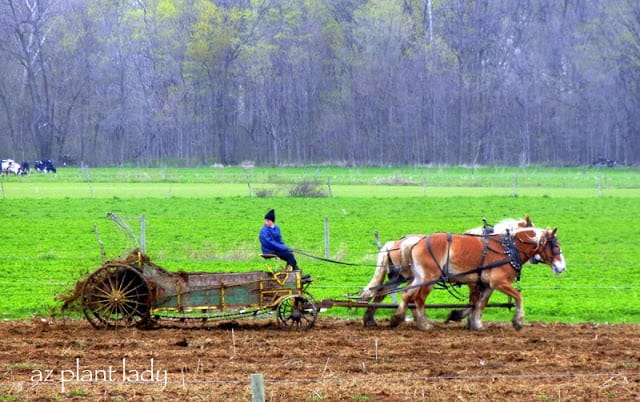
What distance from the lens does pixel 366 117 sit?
92500mm

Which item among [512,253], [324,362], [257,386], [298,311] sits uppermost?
[512,253]

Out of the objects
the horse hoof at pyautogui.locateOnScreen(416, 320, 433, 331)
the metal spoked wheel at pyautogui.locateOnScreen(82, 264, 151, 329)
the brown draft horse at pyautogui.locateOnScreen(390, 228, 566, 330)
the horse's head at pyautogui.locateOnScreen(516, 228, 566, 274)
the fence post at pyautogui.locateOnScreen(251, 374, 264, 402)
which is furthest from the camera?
the horse's head at pyautogui.locateOnScreen(516, 228, 566, 274)

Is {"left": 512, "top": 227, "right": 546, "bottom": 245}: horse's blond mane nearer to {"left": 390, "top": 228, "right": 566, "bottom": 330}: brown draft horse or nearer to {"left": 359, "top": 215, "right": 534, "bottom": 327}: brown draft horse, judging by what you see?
{"left": 390, "top": 228, "right": 566, "bottom": 330}: brown draft horse

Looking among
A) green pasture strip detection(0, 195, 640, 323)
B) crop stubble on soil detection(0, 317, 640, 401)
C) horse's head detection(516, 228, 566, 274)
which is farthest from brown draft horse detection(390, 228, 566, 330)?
green pasture strip detection(0, 195, 640, 323)

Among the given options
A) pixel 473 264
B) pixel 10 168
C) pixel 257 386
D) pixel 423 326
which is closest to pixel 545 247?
pixel 473 264

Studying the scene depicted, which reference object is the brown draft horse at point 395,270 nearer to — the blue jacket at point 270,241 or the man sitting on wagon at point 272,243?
the man sitting on wagon at point 272,243

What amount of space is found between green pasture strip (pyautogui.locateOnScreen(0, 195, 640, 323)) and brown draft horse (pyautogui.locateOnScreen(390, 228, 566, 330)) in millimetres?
994

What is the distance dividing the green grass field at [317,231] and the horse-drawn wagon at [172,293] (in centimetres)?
53

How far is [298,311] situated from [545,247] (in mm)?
3876

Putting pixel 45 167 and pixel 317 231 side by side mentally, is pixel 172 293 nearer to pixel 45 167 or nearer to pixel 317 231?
pixel 317 231

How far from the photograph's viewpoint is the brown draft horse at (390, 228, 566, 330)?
1513 centimetres

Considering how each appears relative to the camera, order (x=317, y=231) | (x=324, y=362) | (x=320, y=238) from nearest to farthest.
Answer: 1. (x=324, y=362)
2. (x=320, y=238)
3. (x=317, y=231)

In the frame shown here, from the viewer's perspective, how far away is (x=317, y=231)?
3017cm

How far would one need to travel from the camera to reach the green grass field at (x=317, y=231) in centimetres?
1898
